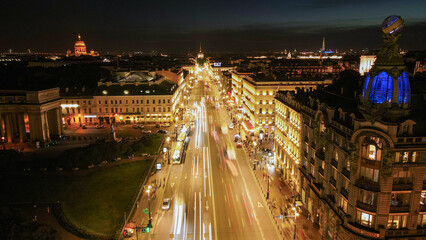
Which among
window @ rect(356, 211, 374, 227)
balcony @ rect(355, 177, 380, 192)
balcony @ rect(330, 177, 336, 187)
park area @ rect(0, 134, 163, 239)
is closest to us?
balcony @ rect(355, 177, 380, 192)

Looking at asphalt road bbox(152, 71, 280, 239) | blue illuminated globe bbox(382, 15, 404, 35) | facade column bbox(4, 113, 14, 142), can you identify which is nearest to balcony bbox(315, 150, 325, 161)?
asphalt road bbox(152, 71, 280, 239)

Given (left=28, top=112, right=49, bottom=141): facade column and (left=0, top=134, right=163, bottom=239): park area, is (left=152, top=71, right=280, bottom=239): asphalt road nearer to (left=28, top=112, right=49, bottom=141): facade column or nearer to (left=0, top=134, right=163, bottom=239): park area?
(left=0, top=134, right=163, bottom=239): park area

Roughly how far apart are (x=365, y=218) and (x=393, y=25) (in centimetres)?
2297

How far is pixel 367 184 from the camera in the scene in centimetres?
3716

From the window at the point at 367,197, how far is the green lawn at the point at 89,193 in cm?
3416

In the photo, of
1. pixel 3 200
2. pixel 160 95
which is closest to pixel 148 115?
pixel 160 95

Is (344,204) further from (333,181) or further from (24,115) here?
(24,115)

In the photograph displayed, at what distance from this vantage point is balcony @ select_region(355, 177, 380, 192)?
3659 centimetres

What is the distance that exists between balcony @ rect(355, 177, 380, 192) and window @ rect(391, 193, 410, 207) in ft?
8.58

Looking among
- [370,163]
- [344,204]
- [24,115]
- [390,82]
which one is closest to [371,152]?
[370,163]

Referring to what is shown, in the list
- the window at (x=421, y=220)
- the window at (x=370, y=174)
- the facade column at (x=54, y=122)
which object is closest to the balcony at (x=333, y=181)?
the window at (x=370, y=174)

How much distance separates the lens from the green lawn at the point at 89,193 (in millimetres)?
51125

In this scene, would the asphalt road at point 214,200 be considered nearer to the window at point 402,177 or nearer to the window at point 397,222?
the window at point 397,222

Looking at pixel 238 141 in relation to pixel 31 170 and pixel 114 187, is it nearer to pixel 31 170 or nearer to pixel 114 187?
pixel 114 187
